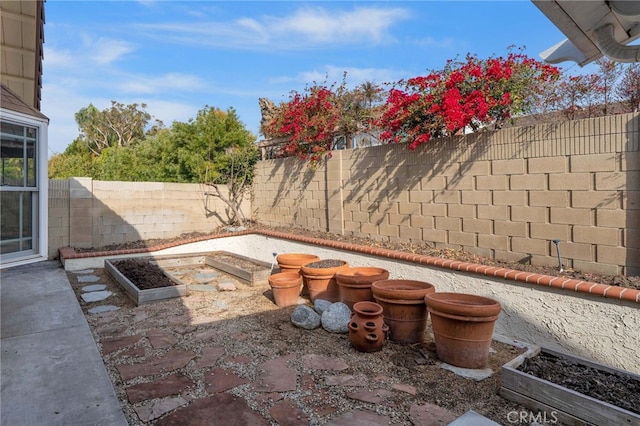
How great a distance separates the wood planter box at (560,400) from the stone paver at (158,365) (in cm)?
259

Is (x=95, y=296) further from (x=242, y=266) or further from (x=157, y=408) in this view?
(x=157, y=408)

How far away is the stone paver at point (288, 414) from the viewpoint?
2.32 meters

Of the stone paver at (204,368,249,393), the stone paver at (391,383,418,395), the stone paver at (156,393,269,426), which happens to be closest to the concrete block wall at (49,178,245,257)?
the stone paver at (204,368,249,393)

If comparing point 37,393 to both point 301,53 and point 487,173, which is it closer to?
point 487,173

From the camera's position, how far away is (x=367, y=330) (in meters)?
3.42

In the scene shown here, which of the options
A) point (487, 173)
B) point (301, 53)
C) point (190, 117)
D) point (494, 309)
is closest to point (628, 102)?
point (487, 173)

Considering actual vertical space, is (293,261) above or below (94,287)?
above

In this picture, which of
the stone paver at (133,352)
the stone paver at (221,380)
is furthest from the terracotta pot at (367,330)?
the stone paver at (133,352)

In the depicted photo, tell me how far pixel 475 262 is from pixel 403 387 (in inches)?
86.6

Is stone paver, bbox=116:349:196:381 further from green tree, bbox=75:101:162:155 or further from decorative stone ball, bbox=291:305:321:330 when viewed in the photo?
green tree, bbox=75:101:162:155

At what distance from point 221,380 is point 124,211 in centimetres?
636

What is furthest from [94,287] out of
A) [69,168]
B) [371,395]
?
[69,168]

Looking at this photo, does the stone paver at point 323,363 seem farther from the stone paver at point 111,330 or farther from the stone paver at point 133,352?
the stone paver at point 111,330

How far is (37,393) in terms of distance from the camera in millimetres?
2559
